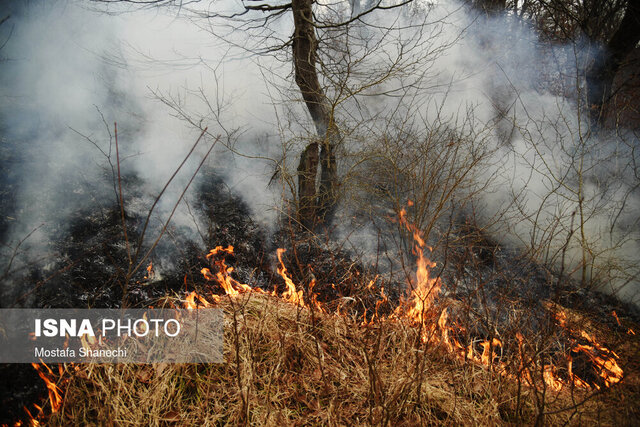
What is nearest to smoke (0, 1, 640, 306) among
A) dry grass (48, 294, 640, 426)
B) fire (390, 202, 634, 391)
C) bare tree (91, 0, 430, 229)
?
bare tree (91, 0, 430, 229)

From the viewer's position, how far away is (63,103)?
5.97m

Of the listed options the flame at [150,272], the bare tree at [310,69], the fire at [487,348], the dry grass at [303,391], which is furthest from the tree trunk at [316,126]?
the dry grass at [303,391]

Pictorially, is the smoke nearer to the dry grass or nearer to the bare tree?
the bare tree

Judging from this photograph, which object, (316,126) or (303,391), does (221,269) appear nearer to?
(303,391)

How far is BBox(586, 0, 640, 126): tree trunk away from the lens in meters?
5.93

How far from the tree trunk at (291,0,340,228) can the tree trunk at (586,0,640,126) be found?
498 cm

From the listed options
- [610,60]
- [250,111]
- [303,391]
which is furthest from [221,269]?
[610,60]

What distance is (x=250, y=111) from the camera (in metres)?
7.58

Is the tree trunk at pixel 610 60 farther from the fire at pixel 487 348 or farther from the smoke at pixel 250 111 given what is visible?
the fire at pixel 487 348

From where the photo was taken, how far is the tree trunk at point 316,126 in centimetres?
561

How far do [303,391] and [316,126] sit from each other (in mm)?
4615

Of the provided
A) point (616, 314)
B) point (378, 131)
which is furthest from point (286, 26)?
point (616, 314)

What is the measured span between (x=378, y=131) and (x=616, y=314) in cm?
480

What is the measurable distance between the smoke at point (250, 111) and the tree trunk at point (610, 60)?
364mm
